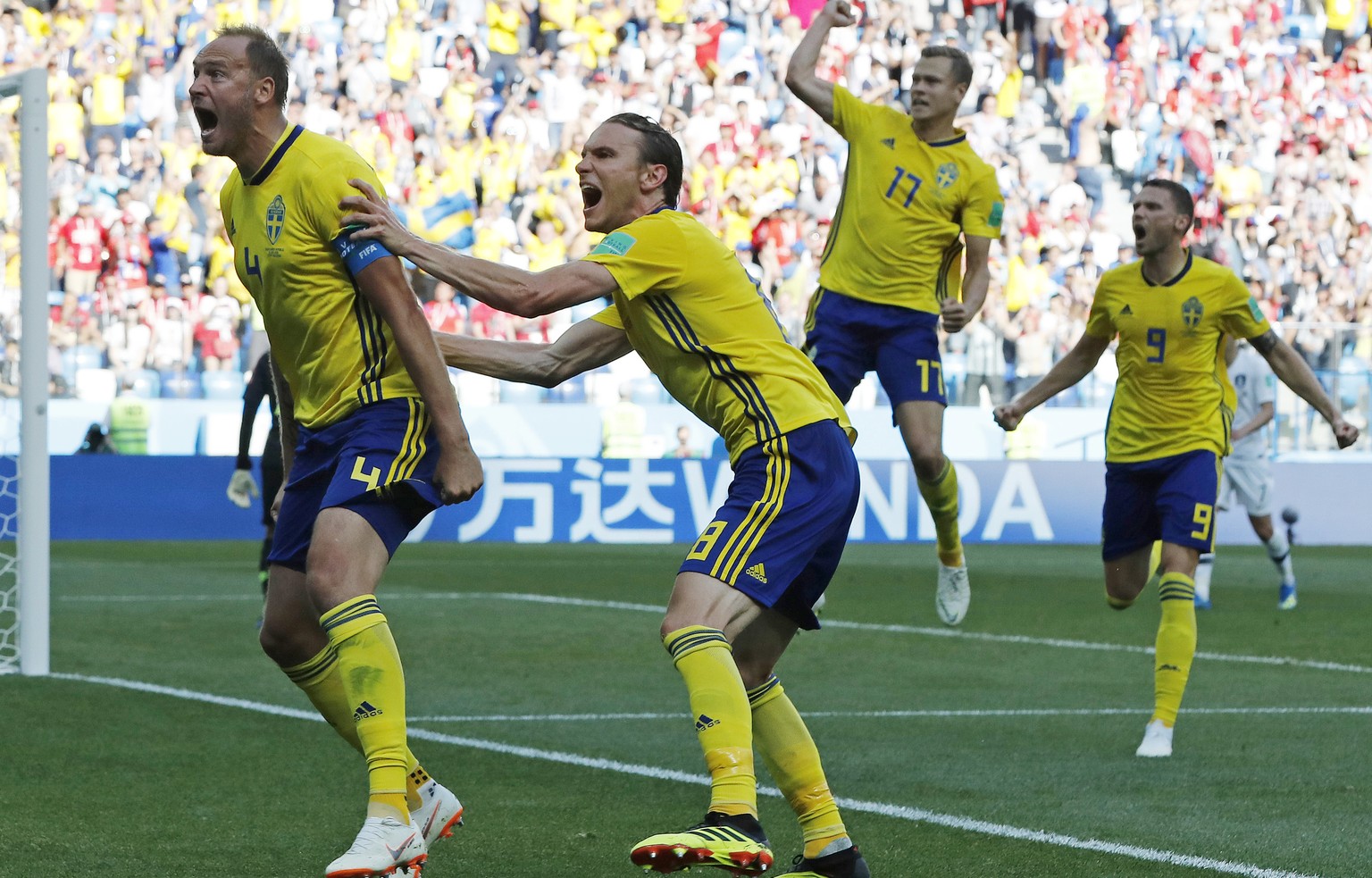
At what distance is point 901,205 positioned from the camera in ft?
31.2

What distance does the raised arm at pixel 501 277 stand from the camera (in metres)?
4.69

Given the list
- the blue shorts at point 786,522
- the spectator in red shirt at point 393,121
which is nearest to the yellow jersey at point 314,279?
the blue shorts at point 786,522

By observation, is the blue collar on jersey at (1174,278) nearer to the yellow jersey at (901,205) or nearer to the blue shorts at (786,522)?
the yellow jersey at (901,205)

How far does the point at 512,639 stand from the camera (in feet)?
37.8

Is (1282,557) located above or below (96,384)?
above

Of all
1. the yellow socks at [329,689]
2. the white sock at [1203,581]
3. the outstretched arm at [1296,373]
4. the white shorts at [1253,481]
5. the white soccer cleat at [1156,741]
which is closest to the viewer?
the yellow socks at [329,689]

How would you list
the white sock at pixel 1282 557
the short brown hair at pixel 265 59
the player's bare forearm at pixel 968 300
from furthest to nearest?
the white sock at pixel 1282 557, the player's bare forearm at pixel 968 300, the short brown hair at pixel 265 59

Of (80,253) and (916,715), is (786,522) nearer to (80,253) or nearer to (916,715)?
(916,715)

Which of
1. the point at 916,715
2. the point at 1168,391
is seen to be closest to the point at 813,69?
the point at 1168,391

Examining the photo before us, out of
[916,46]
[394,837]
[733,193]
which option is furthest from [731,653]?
[916,46]

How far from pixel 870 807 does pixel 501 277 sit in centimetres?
239

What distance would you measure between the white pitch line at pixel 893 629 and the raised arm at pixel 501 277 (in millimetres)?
6893

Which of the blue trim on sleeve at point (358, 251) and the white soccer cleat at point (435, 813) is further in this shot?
the white soccer cleat at point (435, 813)

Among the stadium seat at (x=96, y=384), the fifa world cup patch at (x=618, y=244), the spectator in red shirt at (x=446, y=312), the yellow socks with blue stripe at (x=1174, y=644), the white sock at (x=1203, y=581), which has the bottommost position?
the stadium seat at (x=96, y=384)
